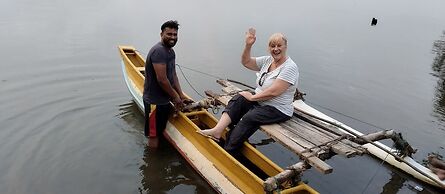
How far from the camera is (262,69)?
695cm

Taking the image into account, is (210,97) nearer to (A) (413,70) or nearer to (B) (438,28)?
(A) (413,70)

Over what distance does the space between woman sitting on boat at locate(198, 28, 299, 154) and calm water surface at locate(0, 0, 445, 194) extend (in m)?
1.18

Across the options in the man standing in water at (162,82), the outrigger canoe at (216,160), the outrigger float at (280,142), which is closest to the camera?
the outrigger float at (280,142)

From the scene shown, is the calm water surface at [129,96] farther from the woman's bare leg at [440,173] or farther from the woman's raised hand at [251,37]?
the woman's raised hand at [251,37]

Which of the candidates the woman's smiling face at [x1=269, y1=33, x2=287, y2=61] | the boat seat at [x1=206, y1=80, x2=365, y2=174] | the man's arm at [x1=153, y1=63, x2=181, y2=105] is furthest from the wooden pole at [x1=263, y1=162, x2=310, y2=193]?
the man's arm at [x1=153, y1=63, x2=181, y2=105]

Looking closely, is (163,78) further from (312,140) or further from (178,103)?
(312,140)

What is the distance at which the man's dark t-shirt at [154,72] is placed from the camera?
688 centimetres

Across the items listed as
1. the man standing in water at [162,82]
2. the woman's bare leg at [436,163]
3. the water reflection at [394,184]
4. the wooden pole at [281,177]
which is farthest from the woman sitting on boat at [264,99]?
the woman's bare leg at [436,163]

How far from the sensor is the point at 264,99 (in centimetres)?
648

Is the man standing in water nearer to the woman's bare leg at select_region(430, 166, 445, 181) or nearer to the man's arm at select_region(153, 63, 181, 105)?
the man's arm at select_region(153, 63, 181, 105)

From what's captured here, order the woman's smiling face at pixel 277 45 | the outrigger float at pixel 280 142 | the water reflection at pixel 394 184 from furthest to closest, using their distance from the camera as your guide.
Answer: the water reflection at pixel 394 184 → the woman's smiling face at pixel 277 45 → the outrigger float at pixel 280 142

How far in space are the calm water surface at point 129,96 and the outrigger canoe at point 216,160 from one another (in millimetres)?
384

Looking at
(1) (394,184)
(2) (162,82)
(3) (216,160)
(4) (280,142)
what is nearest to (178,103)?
(2) (162,82)

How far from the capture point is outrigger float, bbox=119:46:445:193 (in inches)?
228
